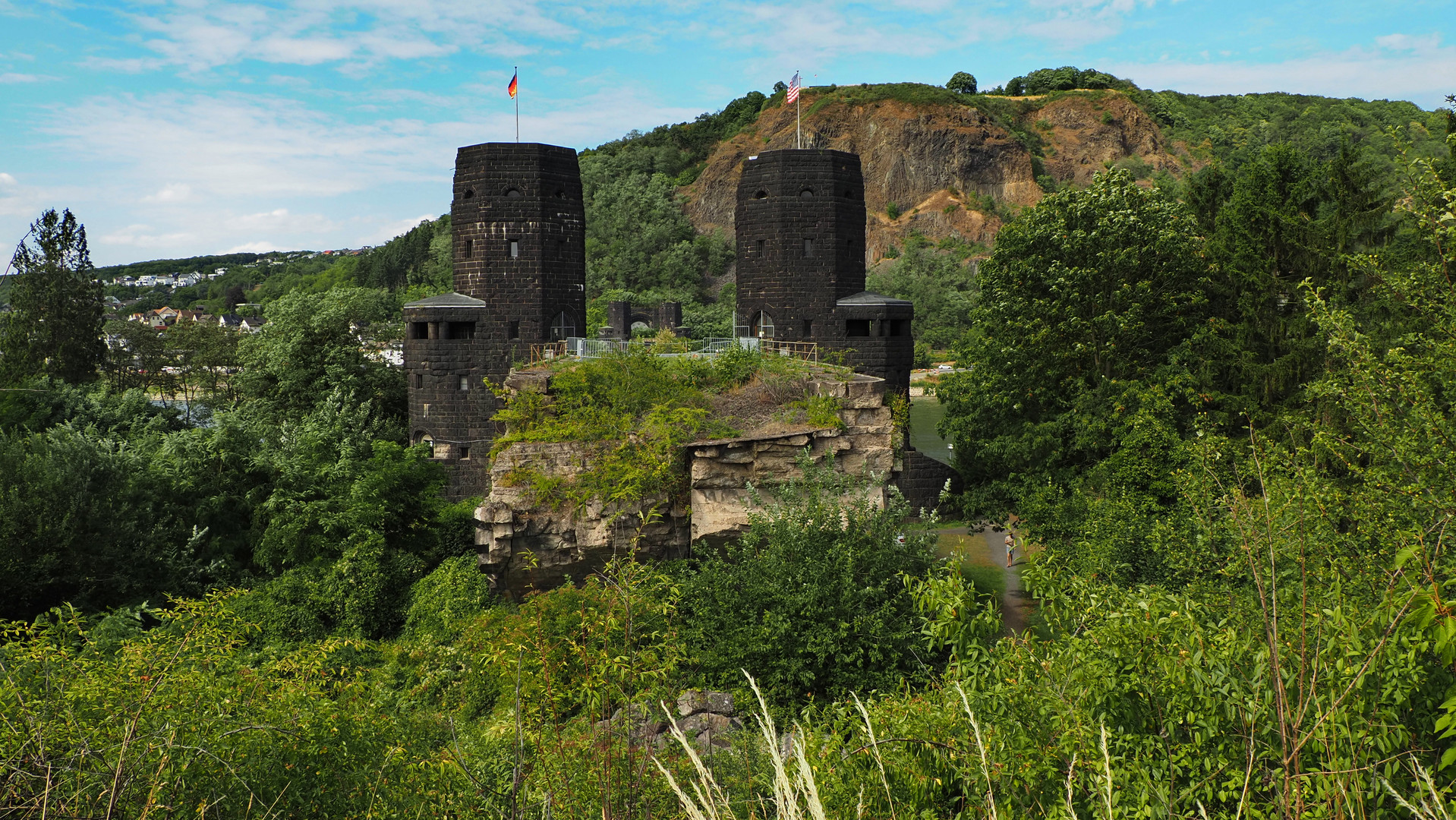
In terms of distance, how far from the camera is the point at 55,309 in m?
32.2

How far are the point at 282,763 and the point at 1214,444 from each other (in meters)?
14.2

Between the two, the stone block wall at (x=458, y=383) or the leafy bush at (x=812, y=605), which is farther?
the stone block wall at (x=458, y=383)

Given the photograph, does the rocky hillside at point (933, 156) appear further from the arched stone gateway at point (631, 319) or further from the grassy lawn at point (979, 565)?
the grassy lawn at point (979, 565)

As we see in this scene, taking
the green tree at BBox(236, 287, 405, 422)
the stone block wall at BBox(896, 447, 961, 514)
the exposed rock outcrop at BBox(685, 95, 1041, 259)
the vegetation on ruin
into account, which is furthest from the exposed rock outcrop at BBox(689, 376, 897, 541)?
the exposed rock outcrop at BBox(685, 95, 1041, 259)

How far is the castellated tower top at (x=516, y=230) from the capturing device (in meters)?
26.4

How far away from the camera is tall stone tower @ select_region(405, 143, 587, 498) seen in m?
26.5

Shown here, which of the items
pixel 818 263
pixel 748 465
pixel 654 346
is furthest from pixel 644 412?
pixel 818 263

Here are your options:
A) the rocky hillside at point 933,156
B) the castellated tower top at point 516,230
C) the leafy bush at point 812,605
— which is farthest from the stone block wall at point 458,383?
the rocky hillside at point 933,156

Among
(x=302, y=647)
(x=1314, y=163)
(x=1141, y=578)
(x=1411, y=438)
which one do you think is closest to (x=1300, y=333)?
(x=1314, y=163)

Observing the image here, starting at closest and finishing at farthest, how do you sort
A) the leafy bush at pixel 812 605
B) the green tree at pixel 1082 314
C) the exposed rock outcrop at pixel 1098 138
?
the leafy bush at pixel 812 605
the green tree at pixel 1082 314
the exposed rock outcrop at pixel 1098 138

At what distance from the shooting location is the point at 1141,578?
1506cm

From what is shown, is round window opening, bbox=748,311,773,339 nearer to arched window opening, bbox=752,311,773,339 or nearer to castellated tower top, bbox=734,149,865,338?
arched window opening, bbox=752,311,773,339

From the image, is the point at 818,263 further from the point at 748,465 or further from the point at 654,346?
the point at 748,465

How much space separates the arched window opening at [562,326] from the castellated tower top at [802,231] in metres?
5.84
